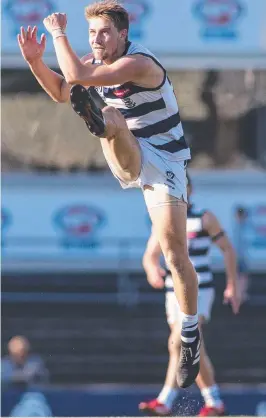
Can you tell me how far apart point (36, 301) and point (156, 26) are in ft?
11.2

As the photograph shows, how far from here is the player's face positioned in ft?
24.0

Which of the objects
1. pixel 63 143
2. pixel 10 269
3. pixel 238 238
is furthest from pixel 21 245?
pixel 238 238

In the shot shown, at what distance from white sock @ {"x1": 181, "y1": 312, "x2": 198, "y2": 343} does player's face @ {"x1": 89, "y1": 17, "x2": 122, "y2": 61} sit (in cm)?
156

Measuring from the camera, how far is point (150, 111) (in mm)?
7504

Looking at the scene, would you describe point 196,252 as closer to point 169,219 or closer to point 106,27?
point 169,219

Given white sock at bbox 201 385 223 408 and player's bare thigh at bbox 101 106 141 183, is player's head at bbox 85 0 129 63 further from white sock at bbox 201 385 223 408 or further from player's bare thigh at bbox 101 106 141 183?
white sock at bbox 201 385 223 408

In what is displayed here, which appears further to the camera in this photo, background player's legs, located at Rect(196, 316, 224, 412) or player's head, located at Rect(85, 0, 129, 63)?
background player's legs, located at Rect(196, 316, 224, 412)

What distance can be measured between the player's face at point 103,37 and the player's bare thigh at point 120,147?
0.29m

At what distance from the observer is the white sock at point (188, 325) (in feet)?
25.9

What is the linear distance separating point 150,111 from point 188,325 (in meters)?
1.26

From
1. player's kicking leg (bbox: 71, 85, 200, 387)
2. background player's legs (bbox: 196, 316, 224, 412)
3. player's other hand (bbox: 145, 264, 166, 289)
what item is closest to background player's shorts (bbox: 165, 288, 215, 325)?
player's other hand (bbox: 145, 264, 166, 289)

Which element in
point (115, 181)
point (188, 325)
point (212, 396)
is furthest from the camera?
point (115, 181)

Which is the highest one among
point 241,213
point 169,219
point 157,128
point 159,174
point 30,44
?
point 30,44

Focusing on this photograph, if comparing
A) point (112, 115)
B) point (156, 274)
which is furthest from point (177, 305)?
point (112, 115)
